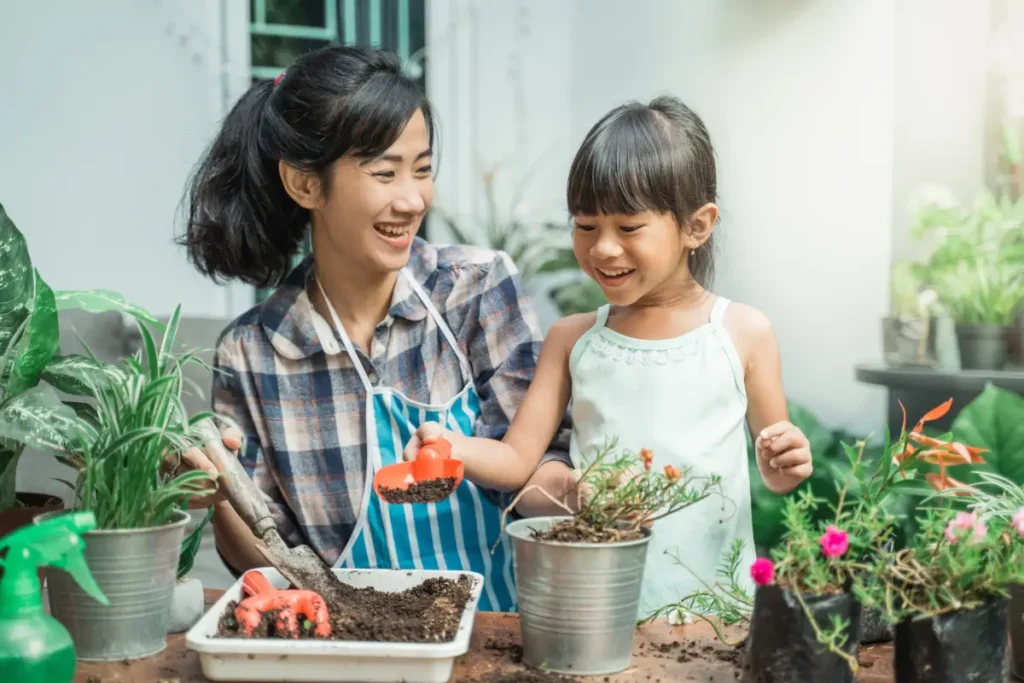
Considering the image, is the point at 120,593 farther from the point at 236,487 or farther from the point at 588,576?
the point at 588,576

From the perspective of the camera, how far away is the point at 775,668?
89 centimetres

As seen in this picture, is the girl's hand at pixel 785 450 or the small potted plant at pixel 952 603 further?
the girl's hand at pixel 785 450

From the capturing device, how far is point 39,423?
1128mm

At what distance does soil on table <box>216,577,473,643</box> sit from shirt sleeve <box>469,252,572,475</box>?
1.46 ft

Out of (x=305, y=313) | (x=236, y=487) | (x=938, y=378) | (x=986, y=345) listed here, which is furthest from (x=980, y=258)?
(x=236, y=487)

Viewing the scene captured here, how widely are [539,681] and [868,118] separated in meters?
2.83

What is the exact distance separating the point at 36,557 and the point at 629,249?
2.43 ft

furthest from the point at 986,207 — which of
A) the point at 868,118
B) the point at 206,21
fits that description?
the point at 206,21

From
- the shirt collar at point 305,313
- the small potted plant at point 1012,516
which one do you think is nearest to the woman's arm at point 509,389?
the shirt collar at point 305,313

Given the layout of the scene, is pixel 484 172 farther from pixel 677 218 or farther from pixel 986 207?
pixel 677 218

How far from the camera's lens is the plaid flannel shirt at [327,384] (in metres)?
1.61

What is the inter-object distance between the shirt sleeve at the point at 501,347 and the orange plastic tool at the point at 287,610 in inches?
23.4

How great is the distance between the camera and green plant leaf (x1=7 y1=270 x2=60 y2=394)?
1170mm

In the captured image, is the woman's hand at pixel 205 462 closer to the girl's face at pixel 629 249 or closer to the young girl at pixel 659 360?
the young girl at pixel 659 360
